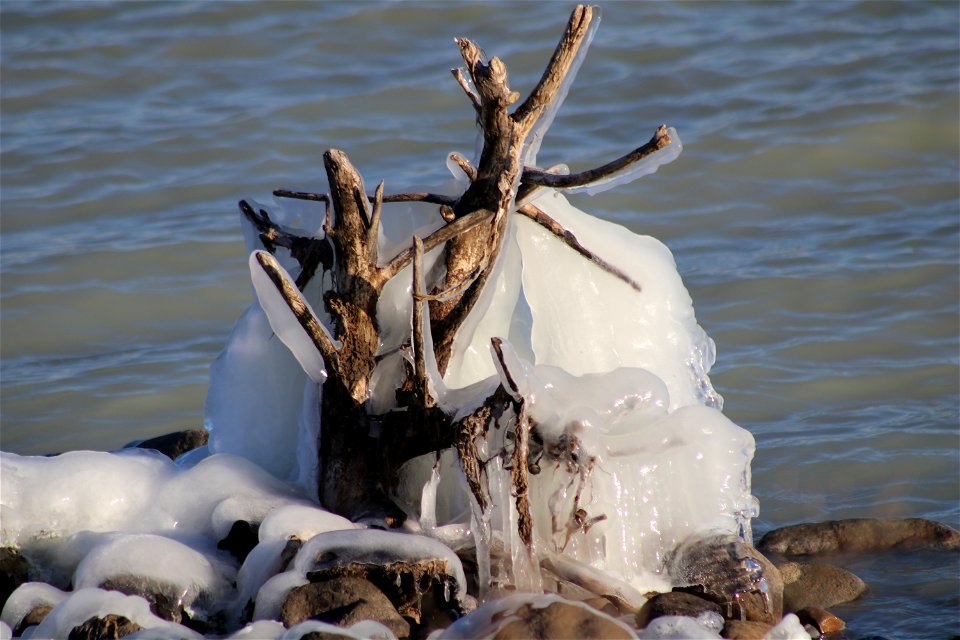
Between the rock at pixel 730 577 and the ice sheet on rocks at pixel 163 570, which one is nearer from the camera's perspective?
the ice sheet on rocks at pixel 163 570

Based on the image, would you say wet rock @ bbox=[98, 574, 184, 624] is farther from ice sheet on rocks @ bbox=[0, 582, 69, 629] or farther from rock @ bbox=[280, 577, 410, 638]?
rock @ bbox=[280, 577, 410, 638]

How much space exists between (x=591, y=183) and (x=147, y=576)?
138 cm

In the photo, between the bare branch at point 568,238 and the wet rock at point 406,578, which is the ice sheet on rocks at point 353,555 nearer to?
the wet rock at point 406,578

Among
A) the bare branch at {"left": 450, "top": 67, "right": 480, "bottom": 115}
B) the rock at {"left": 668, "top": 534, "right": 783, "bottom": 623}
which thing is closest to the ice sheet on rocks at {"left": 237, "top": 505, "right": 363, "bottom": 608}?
the rock at {"left": 668, "top": 534, "right": 783, "bottom": 623}

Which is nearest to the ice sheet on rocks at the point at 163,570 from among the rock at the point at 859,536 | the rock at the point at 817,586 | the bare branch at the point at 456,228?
the bare branch at the point at 456,228

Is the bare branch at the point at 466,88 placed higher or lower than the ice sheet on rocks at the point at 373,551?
higher

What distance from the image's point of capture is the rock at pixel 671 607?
283 centimetres

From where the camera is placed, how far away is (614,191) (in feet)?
23.1

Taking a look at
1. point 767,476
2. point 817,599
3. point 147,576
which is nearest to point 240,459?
point 147,576

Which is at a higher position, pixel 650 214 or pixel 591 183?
pixel 591 183

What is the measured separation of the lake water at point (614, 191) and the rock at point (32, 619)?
1.35 meters

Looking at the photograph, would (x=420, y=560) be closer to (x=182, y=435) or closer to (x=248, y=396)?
(x=248, y=396)

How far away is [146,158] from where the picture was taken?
7.63 metres

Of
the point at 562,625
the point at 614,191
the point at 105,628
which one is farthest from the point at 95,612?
the point at 614,191
